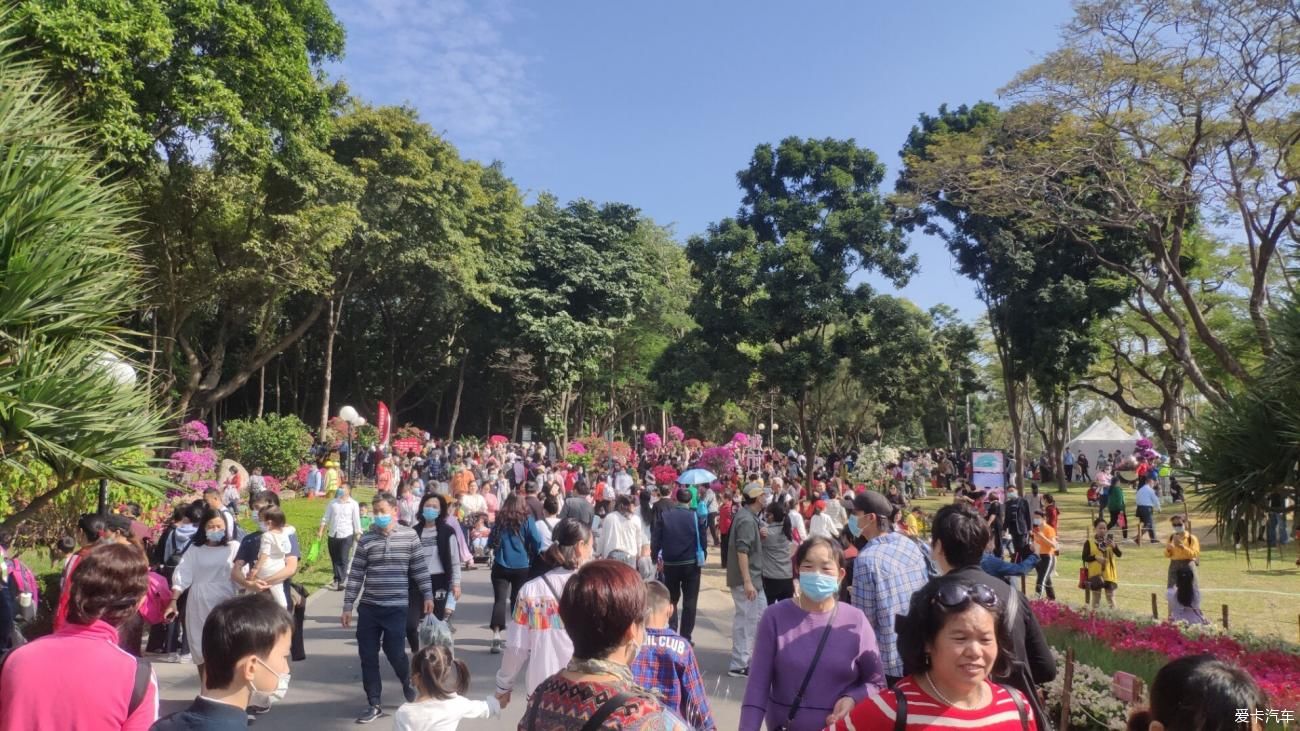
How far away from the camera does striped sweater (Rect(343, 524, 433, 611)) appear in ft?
20.2

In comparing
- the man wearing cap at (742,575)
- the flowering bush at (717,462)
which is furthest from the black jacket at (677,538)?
the flowering bush at (717,462)

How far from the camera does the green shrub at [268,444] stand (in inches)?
965

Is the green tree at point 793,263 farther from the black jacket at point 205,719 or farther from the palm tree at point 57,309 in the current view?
the black jacket at point 205,719

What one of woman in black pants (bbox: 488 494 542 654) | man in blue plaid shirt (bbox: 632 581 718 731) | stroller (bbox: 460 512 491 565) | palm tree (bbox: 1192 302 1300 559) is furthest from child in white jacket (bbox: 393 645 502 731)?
stroller (bbox: 460 512 491 565)

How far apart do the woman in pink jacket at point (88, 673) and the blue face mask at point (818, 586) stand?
2.54 metres

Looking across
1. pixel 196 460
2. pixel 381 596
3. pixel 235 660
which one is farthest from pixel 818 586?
pixel 196 460

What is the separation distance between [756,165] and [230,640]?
72.3ft

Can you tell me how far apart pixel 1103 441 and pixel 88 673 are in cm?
4411

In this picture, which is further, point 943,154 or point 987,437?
point 987,437

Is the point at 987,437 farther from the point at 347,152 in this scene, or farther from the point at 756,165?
the point at 347,152

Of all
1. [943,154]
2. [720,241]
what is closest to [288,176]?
[720,241]

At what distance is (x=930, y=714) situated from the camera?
2.26 meters

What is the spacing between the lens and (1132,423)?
2056 inches

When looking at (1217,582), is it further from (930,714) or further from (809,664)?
(930,714)
